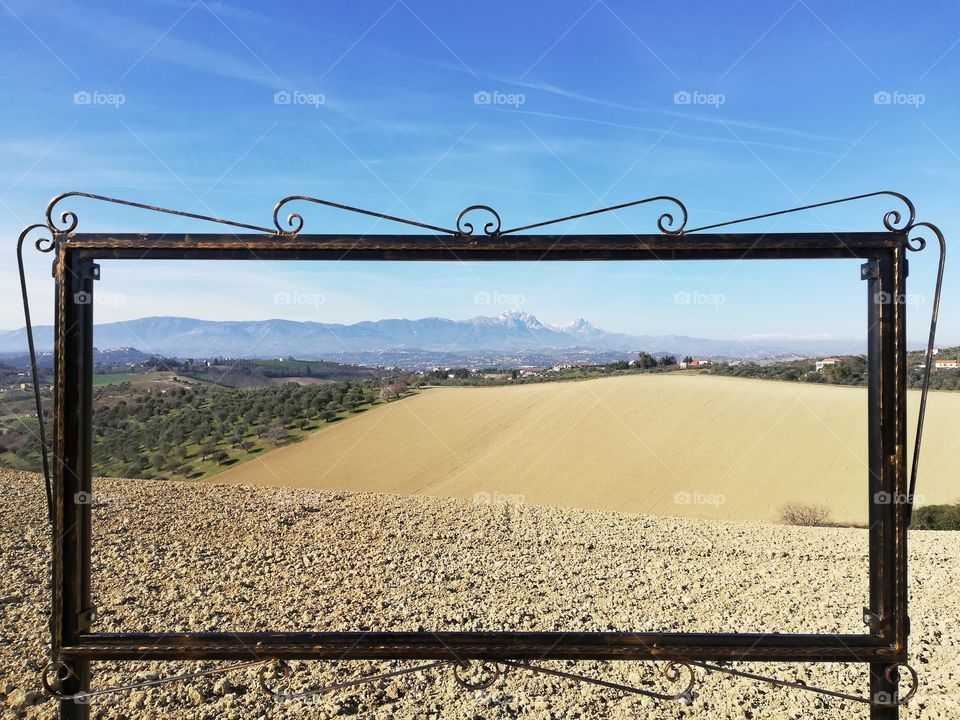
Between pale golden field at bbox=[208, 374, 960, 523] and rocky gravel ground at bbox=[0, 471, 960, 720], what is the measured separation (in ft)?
19.6

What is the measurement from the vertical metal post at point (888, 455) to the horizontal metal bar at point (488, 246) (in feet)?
0.58

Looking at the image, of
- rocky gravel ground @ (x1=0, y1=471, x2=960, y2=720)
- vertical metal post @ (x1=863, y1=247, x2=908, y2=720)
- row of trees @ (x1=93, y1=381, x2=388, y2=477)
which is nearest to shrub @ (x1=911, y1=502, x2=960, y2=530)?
rocky gravel ground @ (x1=0, y1=471, x2=960, y2=720)

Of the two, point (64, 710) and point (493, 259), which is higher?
point (493, 259)

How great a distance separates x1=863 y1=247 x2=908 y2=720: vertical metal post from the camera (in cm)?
247

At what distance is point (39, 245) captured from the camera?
2520mm

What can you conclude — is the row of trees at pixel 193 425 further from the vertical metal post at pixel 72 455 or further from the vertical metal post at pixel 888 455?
the vertical metal post at pixel 888 455

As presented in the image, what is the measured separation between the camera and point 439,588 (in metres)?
5.38

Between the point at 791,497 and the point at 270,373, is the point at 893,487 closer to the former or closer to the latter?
the point at 791,497

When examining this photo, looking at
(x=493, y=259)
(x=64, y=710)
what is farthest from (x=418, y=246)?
(x=64, y=710)

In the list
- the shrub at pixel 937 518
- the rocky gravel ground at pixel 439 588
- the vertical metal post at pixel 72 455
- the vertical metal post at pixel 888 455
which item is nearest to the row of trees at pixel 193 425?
the rocky gravel ground at pixel 439 588

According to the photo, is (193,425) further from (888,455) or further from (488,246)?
(888,455)

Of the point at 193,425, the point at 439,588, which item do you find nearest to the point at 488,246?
the point at 439,588

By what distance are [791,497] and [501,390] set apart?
16640 mm

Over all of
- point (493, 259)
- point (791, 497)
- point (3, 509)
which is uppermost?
point (493, 259)
